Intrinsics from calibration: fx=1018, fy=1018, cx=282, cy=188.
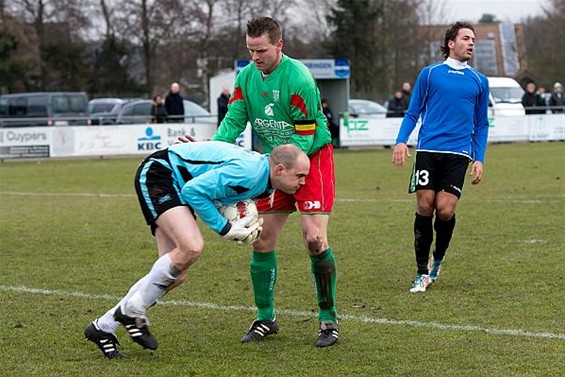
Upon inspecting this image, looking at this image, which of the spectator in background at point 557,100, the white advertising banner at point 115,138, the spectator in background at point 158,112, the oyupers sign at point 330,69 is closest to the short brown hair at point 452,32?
the white advertising banner at point 115,138

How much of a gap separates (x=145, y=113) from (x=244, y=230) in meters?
27.8

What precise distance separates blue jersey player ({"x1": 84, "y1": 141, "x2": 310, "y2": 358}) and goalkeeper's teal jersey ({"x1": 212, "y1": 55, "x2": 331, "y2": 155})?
26.4 inches

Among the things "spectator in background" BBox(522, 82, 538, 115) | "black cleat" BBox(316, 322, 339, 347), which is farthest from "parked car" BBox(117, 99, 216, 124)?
"black cleat" BBox(316, 322, 339, 347)

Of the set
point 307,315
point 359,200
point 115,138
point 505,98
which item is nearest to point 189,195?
point 307,315

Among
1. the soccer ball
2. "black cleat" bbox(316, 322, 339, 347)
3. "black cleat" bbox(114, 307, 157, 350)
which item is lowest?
"black cleat" bbox(316, 322, 339, 347)

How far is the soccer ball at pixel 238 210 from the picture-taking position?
6090mm

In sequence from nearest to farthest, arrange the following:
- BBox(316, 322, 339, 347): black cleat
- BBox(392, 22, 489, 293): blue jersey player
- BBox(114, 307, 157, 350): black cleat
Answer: BBox(114, 307, 157, 350): black cleat < BBox(316, 322, 339, 347): black cleat < BBox(392, 22, 489, 293): blue jersey player

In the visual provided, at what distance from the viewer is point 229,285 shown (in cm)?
891

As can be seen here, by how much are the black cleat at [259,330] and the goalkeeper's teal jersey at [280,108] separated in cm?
120

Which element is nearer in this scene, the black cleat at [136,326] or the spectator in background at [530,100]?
the black cleat at [136,326]

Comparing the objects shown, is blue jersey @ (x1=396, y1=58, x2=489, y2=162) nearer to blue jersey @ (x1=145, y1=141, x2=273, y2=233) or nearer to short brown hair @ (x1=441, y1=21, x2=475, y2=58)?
short brown hair @ (x1=441, y1=21, x2=475, y2=58)

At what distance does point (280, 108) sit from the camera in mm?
6871

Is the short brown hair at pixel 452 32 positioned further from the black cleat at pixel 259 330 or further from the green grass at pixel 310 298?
the black cleat at pixel 259 330

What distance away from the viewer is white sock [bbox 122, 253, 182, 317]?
611cm
